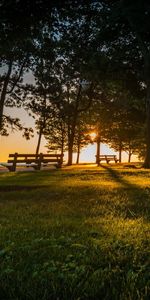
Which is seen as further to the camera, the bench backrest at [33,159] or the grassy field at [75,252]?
the bench backrest at [33,159]

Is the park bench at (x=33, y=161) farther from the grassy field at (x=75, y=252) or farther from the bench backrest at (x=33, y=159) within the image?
the grassy field at (x=75, y=252)

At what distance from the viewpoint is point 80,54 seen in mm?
28719

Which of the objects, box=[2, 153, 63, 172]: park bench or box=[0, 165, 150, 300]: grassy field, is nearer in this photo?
box=[0, 165, 150, 300]: grassy field

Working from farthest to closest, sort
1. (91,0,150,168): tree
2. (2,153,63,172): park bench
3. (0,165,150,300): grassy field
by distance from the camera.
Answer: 1. (2,153,63,172): park bench
2. (91,0,150,168): tree
3. (0,165,150,300): grassy field

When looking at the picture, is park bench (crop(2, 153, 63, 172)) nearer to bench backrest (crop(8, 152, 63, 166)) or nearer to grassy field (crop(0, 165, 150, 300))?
bench backrest (crop(8, 152, 63, 166))

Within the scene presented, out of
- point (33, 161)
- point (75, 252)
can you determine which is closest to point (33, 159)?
point (33, 161)

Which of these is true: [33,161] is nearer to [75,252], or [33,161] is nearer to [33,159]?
[33,159]

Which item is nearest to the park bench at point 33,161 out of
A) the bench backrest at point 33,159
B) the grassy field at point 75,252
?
the bench backrest at point 33,159

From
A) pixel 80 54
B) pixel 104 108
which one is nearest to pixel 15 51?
pixel 80 54

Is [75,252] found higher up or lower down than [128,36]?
lower down

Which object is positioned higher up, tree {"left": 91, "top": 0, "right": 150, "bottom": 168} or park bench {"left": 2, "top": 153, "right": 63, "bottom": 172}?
tree {"left": 91, "top": 0, "right": 150, "bottom": 168}

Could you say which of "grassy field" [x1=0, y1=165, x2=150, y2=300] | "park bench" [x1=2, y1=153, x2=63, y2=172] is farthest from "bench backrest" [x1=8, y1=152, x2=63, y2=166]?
"grassy field" [x1=0, y1=165, x2=150, y2=300]

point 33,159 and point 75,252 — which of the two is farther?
point 33,159

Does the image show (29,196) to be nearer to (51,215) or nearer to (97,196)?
(97,196)
